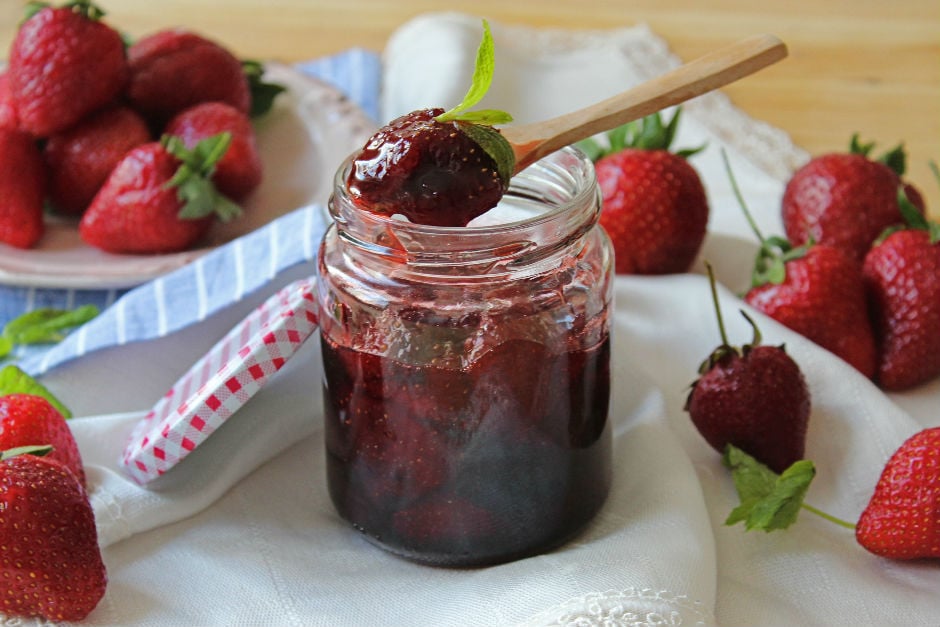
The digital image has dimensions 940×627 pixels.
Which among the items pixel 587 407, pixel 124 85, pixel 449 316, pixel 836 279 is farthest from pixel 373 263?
pixel 124 85

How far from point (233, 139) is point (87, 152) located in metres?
0.18

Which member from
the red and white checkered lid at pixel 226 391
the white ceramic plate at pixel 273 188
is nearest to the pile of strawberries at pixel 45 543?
the red and white checkered lid at pixel 226 391

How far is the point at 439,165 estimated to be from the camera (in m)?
0.84

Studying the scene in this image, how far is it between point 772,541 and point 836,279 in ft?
0.99

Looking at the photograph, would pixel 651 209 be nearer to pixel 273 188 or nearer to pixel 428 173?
pixel 428 173

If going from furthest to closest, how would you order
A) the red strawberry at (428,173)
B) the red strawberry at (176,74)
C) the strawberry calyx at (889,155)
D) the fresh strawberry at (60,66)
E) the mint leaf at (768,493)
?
the red strawberry at (176,74) < the fresh strawberry at (60,66) < the strawberry calyx at (889,155) < the mint leaf at (768,493) < the red strawberry at (428,173)

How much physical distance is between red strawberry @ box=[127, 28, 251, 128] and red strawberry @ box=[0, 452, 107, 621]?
2.72ft

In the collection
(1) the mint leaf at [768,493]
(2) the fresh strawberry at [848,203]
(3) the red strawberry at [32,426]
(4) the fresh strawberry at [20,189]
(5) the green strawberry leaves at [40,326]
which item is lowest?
(5) the green strawberry leaves at [40,326]

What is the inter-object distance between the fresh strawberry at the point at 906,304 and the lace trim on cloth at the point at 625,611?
0.44 meters

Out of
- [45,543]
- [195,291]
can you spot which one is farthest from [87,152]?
[45,543]

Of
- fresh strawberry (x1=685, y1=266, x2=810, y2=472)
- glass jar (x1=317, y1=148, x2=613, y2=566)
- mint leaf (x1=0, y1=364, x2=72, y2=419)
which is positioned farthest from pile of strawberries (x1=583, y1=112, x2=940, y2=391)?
mint leaf (x1=0, y1=364, x2=72, y2=419)

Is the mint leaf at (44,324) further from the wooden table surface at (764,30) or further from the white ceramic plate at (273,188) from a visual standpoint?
the wooden table surface at (764,30)

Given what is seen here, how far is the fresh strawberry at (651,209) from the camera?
125cm

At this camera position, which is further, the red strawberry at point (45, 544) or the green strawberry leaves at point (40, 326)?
the green strawberry leaves at point (40, 326)
